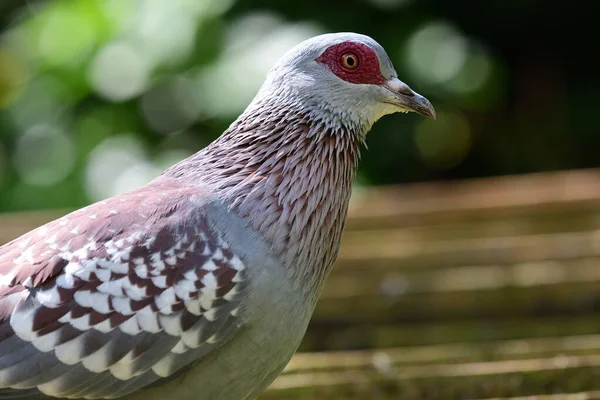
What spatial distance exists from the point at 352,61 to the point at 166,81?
486 centimetres

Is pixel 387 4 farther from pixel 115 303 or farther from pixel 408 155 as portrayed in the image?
pixel 115 303

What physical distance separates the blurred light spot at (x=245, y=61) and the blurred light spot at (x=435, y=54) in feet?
2.80

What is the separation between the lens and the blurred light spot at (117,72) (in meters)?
8.48

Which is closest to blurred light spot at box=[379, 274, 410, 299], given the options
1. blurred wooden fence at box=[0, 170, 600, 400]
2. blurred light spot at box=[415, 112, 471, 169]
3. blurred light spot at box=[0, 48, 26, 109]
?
blurred wooden fence at box=[0, 170, 600, 400]

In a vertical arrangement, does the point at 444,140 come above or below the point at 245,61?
below

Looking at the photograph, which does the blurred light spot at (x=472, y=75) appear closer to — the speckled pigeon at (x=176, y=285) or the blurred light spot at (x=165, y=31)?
the blurred light spot at (x=165, y=31)

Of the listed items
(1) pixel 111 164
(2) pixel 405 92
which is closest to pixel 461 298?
(2) pixel 405 92

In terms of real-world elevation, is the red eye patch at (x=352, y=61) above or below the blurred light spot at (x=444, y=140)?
above

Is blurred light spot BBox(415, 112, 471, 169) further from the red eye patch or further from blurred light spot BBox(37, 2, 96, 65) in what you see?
the red eye patch

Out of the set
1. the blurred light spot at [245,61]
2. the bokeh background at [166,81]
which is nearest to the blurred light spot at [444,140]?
the bokeh background at [166,81]

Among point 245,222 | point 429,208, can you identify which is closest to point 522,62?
point 429,208

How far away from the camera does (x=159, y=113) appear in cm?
852

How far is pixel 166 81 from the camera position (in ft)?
27.9

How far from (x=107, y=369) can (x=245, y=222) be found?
690 mm
